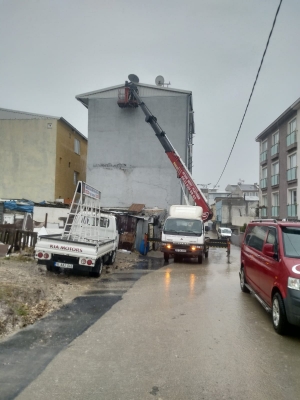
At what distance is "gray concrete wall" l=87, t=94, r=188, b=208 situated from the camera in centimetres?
2969

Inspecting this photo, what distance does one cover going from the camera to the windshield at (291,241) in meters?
6.18

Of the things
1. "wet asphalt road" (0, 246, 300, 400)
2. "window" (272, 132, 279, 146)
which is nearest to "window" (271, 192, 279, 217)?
"window" (272, 132, 279, 146)

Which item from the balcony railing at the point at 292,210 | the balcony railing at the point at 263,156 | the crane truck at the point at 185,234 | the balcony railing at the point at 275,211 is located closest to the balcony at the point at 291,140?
the balcony railing at the point at 292,210

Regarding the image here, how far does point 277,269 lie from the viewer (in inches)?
241

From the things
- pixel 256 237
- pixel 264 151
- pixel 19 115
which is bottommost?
pixel 256 237

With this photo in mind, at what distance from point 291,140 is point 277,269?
24067 mm

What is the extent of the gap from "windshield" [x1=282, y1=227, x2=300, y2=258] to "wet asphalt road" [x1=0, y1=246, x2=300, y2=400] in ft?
4.30

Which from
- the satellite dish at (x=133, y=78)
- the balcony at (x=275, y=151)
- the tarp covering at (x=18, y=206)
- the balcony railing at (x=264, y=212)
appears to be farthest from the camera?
the balcony railing at (x=264, y=212)

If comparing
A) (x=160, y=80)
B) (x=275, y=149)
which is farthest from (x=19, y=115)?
(x=275, y=149)

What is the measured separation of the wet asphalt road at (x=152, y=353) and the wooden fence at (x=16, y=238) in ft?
23.1

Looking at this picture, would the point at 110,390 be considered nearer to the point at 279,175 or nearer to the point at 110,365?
the point at 110,365

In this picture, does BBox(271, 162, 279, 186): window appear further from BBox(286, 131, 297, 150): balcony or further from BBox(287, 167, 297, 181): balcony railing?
BBox(286, 131, 297, 150): balcony

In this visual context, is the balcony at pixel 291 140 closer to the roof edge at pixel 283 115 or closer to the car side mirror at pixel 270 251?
the roof edge at pixel 283 115

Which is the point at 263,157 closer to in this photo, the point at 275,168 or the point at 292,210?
the point at 275,168
